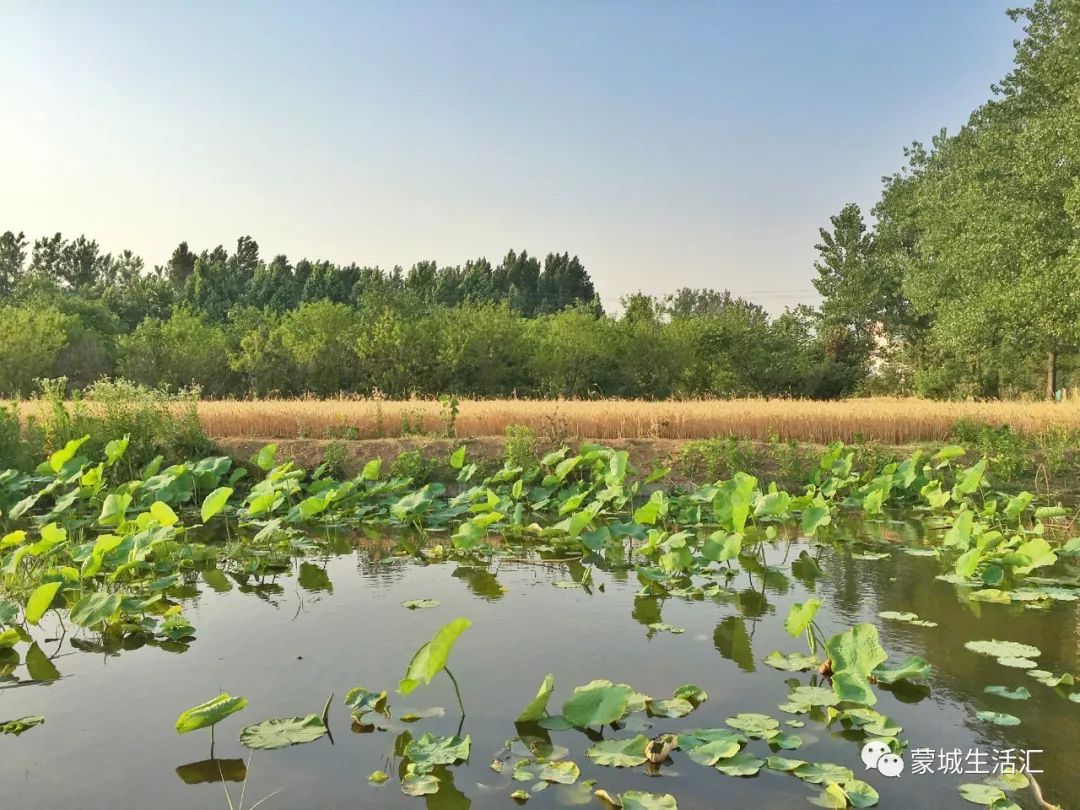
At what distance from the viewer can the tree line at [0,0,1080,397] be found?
21016 mm

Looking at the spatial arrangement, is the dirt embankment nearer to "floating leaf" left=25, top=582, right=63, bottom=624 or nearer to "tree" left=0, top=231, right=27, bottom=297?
"floating leaf" left=25, top=582, right=63, bottom=624

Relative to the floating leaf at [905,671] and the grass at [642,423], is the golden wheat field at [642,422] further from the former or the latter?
the floating leaf at [905,671]

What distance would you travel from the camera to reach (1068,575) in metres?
7.72

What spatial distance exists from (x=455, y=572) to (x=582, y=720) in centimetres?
400

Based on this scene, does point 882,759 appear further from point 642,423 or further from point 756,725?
point 642,423

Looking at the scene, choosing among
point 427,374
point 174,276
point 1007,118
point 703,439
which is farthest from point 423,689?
point 174,276

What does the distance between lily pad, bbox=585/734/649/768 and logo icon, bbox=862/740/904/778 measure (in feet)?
3.46

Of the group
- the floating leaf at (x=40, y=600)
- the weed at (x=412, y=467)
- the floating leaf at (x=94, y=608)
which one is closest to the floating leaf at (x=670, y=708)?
the floating leaf at (x=94, y=608)

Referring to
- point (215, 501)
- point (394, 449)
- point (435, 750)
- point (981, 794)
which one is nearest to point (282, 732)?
point (435, 750)

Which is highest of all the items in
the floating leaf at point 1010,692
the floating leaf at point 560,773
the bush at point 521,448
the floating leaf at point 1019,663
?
the bush at point 521,448

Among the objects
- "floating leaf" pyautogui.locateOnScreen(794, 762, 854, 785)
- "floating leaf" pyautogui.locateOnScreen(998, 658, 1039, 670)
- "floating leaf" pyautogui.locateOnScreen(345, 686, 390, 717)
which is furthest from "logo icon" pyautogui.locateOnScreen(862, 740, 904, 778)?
"floating leaf" pyautogui.locateOnScreen(345, 686, 390, 717)

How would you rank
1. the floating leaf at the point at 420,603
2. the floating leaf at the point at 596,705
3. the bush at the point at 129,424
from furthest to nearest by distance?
the bush at the point at 129,424
the floating leaf at the point at 420,603
the floating leaf at the point at 596,705

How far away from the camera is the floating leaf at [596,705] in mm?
4215

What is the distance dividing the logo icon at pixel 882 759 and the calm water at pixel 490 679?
0.06 meters
